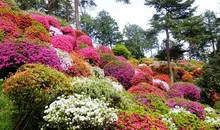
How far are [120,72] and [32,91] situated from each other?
787 cm

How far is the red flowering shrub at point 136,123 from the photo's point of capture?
4574mm

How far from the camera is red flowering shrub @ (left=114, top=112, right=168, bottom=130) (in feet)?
15.0

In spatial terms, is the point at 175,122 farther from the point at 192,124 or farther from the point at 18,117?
the point at 18,117

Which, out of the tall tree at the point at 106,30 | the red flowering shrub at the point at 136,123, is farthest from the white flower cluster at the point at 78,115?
the tall tree at the point at 106,30

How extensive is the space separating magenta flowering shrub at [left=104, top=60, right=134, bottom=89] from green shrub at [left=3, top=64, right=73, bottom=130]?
6.79 m

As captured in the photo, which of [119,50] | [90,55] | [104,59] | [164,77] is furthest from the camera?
[119,50]

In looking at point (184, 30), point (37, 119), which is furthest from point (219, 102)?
point (37, 119)

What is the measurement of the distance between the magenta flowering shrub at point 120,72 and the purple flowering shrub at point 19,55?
4.92m

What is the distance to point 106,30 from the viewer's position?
150 ft

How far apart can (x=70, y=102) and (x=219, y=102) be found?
567 inches

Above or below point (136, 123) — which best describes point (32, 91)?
above

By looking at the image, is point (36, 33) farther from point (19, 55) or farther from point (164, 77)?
point (164, 77)

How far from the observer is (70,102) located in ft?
14.6

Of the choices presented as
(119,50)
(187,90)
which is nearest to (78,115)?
(187,90)
